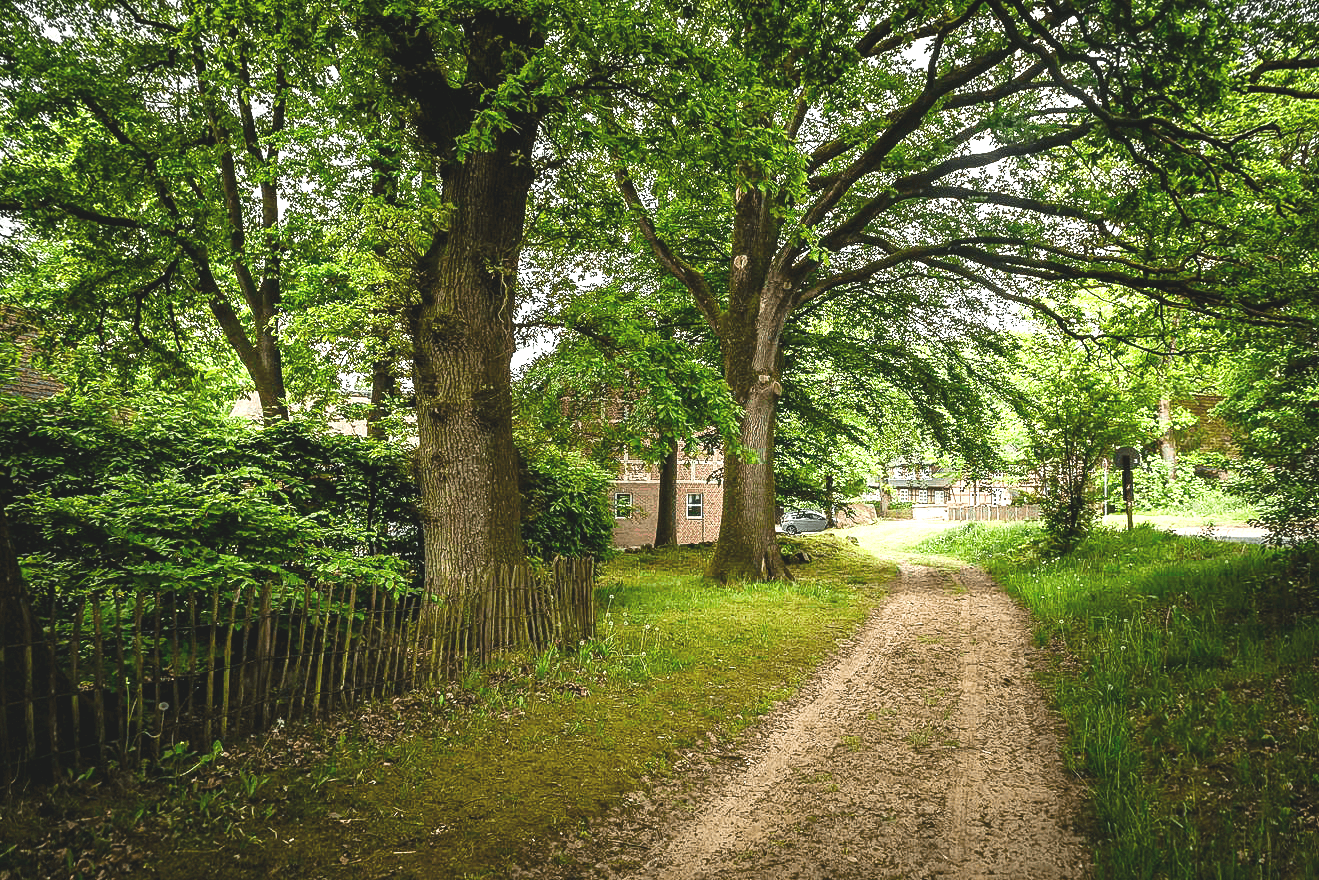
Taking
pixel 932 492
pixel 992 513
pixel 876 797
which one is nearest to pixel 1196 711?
pixel 876 797

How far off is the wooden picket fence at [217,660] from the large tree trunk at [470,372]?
1.58 ft

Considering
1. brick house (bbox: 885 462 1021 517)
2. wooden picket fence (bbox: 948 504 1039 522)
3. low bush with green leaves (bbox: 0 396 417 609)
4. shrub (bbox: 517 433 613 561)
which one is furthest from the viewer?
brick house (bbox: 885 462 1021 517)

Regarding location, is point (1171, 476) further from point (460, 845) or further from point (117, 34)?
point (117, 34)

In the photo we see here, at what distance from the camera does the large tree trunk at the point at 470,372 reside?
6.76 metres

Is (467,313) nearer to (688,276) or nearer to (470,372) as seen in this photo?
(470,372)

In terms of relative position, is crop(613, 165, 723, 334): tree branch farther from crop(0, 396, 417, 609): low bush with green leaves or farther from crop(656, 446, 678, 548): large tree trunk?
crop(656, 446, 678, 548): large tree trunk

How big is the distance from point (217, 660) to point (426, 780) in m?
1.99

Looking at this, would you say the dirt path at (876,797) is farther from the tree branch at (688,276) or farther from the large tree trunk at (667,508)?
the large tree trunk at (667,508)

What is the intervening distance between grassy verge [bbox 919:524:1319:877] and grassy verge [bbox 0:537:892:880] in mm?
2772

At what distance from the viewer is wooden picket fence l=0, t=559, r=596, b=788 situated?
3529mm

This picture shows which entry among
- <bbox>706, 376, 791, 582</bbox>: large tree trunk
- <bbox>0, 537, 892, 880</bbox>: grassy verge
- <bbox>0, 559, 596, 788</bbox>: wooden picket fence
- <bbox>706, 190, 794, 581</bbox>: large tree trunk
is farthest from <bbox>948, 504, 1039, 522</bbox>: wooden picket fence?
<bbox>0, 559, 596, 788</bbox>: wooden picket fence

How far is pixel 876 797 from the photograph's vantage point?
4.35 m

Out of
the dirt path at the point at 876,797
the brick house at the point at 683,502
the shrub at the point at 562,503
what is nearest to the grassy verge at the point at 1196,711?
the dirt path at the point at 876,797

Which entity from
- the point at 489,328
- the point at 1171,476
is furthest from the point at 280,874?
the point at 1171,476
